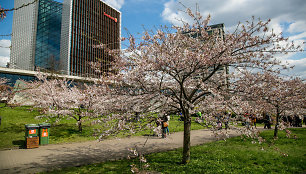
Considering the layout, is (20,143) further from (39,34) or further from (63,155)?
(39,34)

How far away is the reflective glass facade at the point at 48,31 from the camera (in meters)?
54.6

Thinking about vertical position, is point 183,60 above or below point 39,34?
below

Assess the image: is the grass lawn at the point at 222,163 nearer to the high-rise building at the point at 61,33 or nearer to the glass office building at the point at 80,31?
the high-rise building at the point at 61,33

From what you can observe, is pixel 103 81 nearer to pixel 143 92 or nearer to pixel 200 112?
pixel 143 92

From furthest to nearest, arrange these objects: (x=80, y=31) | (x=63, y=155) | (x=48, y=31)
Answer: (x=48, y=31) → (x=80, y=31) → (x=63, y=155)

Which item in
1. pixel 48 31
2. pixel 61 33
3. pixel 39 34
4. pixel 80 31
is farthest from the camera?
pixel 61 33

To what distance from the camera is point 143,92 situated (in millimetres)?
5582

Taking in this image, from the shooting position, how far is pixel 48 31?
2282 inches

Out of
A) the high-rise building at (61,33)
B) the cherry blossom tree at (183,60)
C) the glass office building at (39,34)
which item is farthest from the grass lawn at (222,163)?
the glass office building at (39,34)

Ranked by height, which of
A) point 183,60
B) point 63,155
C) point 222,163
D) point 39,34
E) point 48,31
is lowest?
point 63,155

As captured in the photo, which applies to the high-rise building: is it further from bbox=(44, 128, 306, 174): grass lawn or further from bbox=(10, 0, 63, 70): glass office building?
bbox=(44, 128, 306, 174): grass lawn

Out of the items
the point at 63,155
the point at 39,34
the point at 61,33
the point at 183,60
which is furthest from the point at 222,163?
the point at 39,34

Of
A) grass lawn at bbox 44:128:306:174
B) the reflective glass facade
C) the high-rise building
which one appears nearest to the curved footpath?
grass lawn at bbox 44:128:306:174

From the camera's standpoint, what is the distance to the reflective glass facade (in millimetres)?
54594
